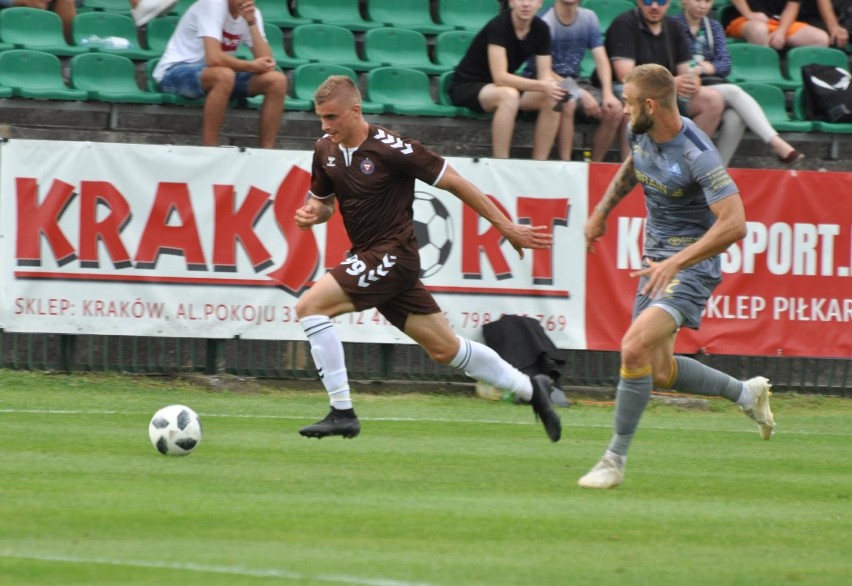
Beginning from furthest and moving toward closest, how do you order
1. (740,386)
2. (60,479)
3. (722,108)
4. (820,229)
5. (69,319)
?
(722,108) → (820,229) → (69,319) → (740,386) → (60,479)

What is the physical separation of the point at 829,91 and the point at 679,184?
838 centimetres

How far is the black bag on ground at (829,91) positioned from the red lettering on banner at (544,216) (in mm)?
4330

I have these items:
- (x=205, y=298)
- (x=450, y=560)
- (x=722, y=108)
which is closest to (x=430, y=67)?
(x=722, y=108)

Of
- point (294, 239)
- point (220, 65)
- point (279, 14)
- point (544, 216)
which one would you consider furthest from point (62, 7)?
point (544, 216)

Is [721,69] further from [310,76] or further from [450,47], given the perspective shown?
[310,76]

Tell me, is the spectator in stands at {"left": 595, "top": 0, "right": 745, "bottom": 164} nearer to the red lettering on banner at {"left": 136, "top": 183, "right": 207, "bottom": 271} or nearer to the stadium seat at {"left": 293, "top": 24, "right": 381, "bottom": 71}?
the stadium seat at {"left": 293, "top": 24, "right": 381, "bottom": 71}

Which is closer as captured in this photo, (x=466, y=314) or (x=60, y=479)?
(x=60, y=479)

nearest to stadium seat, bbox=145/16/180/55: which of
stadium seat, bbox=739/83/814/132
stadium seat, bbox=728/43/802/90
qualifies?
stadium seat, bbox=739/83/814/132

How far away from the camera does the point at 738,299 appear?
42.5 feet

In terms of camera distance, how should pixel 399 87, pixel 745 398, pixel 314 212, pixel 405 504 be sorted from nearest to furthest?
pixel 405 504 → pixel 314 212 → pixel 745 398 → pixel 399 87

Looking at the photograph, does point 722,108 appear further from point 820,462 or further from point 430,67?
point 820,462

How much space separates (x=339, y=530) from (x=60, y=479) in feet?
6.12

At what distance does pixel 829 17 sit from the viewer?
17.0 metres

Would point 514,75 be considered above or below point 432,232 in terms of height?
above
